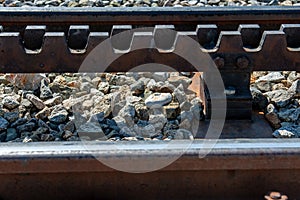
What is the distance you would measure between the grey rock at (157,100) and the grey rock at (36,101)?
30.1 inches

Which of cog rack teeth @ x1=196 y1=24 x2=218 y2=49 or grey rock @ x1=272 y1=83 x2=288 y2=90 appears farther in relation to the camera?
grey rock @ x1=272 y1=83 x2=288 y2=90

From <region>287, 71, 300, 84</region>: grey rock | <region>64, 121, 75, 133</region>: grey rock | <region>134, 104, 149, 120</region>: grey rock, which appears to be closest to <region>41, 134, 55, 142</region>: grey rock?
<region>64, 121, 75, 133</region>: grey rock

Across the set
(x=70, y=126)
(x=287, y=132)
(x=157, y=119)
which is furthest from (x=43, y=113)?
(x=287, y=132)

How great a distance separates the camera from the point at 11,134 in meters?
3.75

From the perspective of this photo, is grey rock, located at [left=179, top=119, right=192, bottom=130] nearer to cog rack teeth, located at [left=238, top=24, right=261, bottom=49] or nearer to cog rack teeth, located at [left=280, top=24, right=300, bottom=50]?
cog rack teeth, located at [left=238, top=24, right=261, bottom=49]

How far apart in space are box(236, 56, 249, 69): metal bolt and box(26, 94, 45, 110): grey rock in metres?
1.45

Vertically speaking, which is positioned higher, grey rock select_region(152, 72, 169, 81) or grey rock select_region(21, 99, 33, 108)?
grey rock select_region(152, 72, 169, 81)

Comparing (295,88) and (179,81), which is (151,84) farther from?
(295,88)

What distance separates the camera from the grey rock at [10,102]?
402cm

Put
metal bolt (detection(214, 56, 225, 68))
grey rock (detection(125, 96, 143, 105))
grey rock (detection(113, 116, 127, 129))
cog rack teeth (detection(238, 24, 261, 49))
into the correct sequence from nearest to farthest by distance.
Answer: metal bolt (detection(214, 56, 225, 68)) → cog rack teeth (detection(238, 24, 261, 49)) → grey rock (detection(113, 116, 127, 129)) → grey rock (detection(125, 96, 143, 105))

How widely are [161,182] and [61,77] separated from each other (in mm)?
2319

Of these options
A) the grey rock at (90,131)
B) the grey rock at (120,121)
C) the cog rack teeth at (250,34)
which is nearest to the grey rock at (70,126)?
the grey rock at (90,131)

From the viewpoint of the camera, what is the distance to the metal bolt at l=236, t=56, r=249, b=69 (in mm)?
3586

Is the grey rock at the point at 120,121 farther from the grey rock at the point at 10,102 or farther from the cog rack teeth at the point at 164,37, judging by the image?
the grey rock at the point at 10,102
